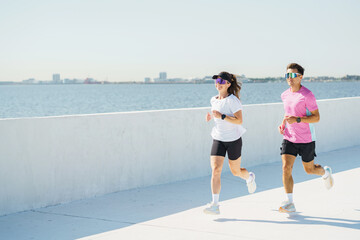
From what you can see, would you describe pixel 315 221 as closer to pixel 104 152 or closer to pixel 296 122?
pixel 296 122

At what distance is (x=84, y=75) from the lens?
137250 millimetres

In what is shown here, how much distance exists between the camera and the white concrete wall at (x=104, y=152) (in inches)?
278

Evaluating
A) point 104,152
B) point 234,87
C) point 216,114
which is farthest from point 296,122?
point 104,152

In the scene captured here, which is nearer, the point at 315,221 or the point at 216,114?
the point at 315,221

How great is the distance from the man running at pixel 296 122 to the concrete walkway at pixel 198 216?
1.62ft

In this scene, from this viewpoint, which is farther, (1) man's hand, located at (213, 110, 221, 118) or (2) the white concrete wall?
(2) the white concrete wall

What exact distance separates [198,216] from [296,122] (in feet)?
5.20

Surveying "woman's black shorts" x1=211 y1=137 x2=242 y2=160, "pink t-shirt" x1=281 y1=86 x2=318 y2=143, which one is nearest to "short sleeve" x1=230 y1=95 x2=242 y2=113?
"woman's black shorts" x1=211 y1=137 x2=242 y2=160

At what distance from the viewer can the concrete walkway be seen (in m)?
5.92

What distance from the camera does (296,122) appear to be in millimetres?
6535

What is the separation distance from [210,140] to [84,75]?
5132 inches

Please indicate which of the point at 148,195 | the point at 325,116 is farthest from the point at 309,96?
the point at 325,116

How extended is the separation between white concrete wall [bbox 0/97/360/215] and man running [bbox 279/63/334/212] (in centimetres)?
252

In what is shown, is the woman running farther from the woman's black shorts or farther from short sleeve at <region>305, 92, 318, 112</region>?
short sleeve at <region>305, 92, 318, 112</region>
